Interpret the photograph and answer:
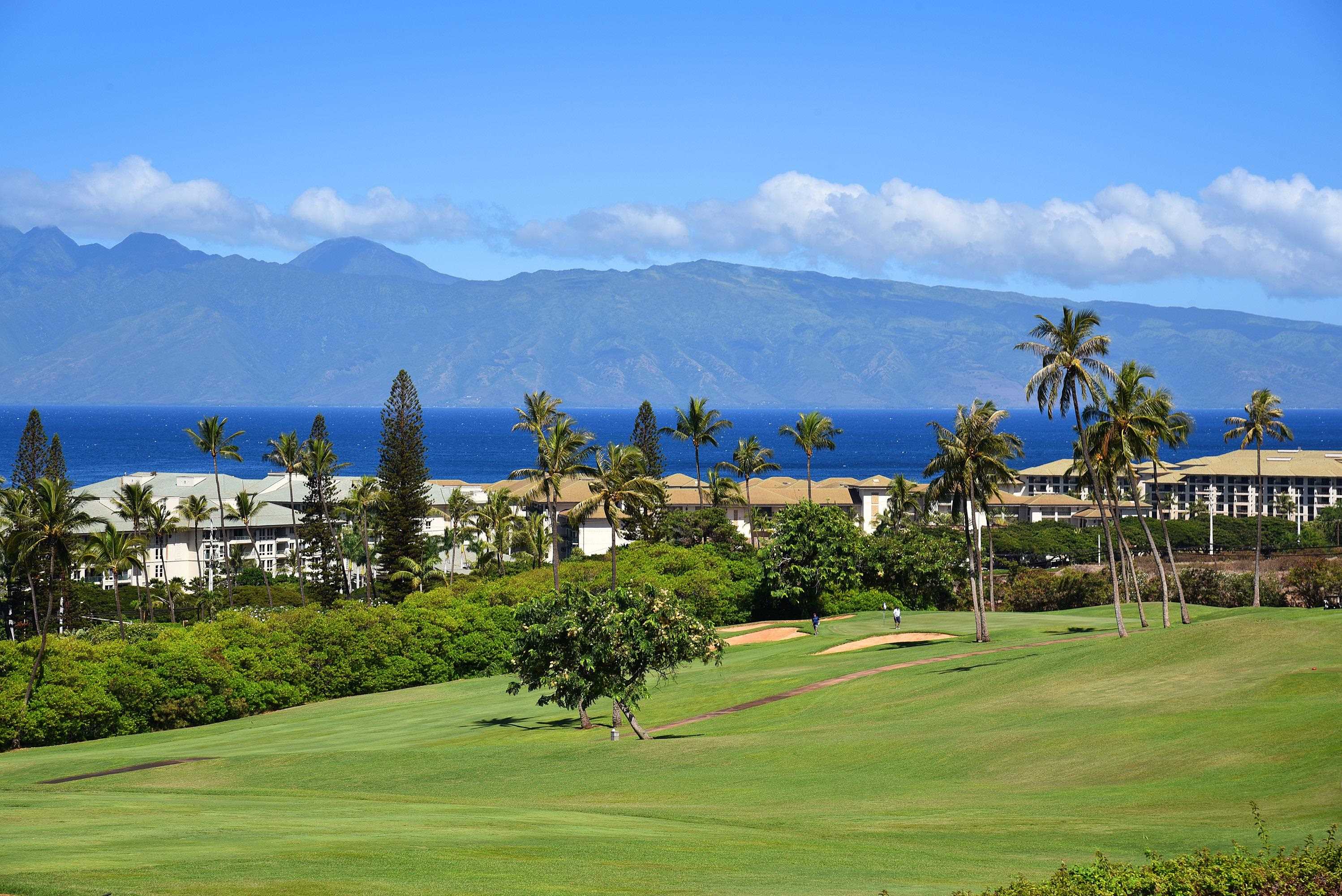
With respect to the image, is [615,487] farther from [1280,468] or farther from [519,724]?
[1280,468]

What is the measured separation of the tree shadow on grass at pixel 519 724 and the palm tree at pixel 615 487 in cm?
2020

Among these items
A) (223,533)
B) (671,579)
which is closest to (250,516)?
(223,533)

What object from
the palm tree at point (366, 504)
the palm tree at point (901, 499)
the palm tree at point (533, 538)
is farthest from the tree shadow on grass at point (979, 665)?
the palm tree at point (901, 499)

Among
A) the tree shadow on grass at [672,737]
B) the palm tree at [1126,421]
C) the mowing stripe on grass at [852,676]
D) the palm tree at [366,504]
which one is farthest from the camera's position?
the palm tree at [366,504]

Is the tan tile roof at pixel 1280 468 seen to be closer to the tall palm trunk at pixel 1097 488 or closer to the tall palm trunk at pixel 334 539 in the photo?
the tall palm trunk at pixel 334 539

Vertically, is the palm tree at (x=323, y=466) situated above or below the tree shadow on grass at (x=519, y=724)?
above

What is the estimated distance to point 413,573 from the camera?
98.3 meters

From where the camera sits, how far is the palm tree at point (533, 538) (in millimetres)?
109500

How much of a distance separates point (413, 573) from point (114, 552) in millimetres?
22285

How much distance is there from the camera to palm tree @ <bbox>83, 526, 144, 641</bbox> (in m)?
90.8

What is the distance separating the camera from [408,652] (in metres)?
71.7

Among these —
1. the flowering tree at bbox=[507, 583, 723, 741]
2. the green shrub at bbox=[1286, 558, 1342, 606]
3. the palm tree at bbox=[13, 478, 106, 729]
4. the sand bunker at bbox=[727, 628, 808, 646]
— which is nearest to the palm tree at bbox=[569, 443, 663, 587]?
the sand bunker at bbox=[727, 628, 808, 646]

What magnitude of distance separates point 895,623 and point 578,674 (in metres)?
34.9

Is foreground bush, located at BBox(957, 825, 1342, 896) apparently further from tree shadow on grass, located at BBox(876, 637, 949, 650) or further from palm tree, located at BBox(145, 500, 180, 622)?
palm tree, located at BBox(145, 500, 180, 622)
